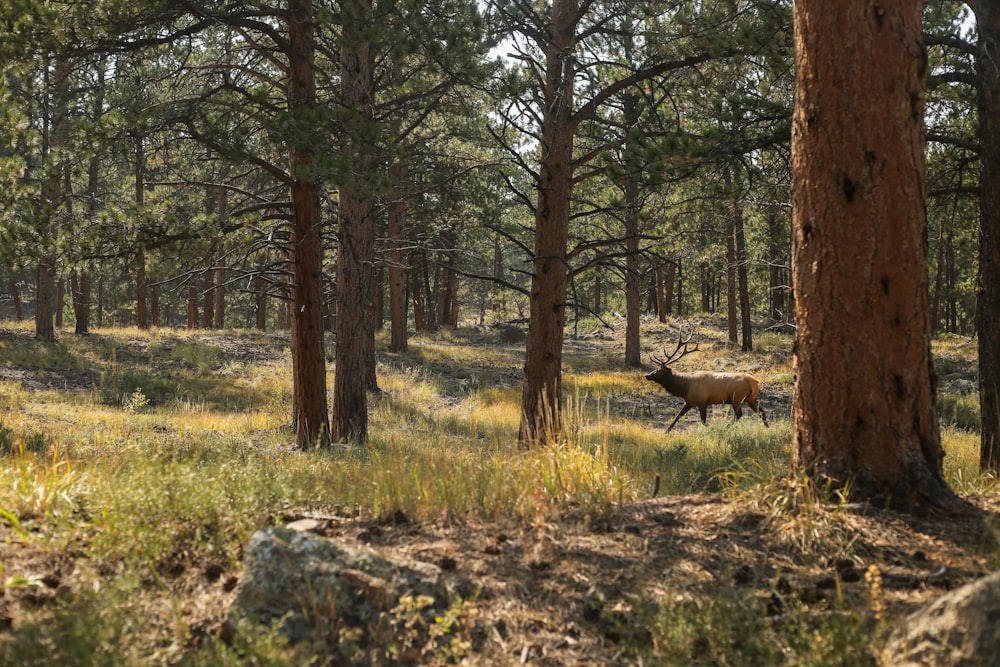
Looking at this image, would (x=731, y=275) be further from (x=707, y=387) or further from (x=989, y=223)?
(x=989, y=223)

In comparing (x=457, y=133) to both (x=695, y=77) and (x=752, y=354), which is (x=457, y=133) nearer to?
(x=695, y=77)

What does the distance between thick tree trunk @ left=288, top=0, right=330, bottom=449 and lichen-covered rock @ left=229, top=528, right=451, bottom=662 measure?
5763 mm

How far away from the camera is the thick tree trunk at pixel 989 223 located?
6.98 metres

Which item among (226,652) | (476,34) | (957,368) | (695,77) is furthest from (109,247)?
(957,368)

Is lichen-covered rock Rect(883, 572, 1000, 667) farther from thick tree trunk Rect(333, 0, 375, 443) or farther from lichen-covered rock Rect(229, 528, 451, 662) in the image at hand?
thick tree trunk Rect(333, 0, 375, 443)

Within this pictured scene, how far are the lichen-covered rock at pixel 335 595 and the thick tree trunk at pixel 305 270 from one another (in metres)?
5.76

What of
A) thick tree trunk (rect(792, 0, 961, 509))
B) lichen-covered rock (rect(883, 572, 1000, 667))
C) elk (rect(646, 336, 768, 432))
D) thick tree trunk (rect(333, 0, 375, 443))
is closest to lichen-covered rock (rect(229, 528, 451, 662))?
lichen-covered rock (rect(883, 572, 1000, 667))

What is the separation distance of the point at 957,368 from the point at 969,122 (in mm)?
12697

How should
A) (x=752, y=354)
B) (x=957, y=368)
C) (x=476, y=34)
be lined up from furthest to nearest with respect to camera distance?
(x=752, y=354)
(x=957, y=368)
(x=476, y=34)

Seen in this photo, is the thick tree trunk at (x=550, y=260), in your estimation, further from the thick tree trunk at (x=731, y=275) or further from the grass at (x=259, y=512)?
the thick tree trunk at (x=731, y=275)

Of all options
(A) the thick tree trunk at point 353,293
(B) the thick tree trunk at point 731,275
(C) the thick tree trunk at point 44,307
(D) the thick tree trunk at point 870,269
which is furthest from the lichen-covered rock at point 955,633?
(C) the thick tree trunk at point 44,307

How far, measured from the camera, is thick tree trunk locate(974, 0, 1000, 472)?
22.9ft

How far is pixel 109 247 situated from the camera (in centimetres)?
798

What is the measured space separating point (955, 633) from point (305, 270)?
8039 mm
